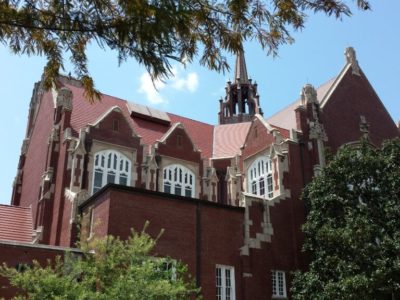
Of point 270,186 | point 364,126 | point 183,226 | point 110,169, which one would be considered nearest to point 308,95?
point 364,126

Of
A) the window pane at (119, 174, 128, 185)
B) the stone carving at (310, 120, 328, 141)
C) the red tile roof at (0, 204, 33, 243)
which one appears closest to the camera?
the red tile roof at (0, 204, 33, 243)

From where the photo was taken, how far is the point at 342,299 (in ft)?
72.0

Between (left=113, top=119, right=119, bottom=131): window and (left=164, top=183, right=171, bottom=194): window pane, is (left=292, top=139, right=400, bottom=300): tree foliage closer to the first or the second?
(left=164, top=183, right=171, bottom=194): window pane

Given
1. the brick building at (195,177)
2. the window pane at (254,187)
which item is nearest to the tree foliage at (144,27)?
the brick building at (195,177)

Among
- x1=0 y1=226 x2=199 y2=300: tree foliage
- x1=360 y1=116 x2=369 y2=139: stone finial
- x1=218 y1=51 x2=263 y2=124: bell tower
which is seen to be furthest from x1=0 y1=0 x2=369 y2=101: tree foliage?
x1=218 y1=51 x2=263 y2=124: bell tower

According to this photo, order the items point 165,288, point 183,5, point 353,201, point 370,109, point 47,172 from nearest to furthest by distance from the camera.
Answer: point 183,5 < point 165,288 < point 353,201 < point 47,172 < point 370,109

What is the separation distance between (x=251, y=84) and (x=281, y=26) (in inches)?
1802

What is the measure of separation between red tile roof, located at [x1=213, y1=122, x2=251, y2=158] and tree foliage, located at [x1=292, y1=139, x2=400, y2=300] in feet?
34.3

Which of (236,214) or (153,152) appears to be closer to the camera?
(236,214)

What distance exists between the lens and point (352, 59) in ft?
121

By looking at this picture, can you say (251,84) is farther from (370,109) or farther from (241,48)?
(241,48)

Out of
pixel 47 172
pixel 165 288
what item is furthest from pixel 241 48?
pixel 47 172

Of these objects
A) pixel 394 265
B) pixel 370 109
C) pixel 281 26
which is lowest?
pixel 394 265

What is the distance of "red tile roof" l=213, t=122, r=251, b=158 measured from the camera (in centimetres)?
3612
